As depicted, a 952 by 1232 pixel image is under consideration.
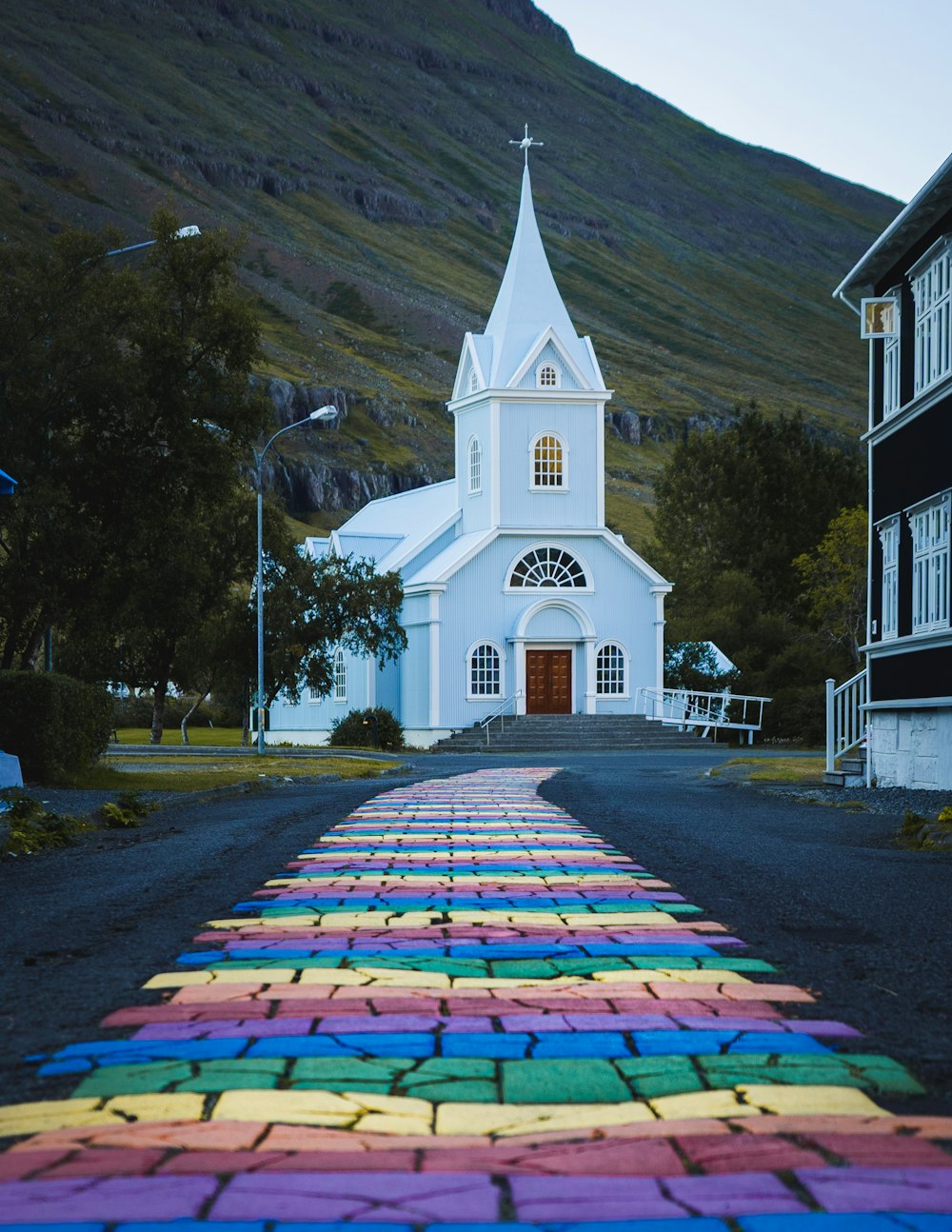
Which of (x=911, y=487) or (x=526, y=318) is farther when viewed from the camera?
(x=526, y=318)

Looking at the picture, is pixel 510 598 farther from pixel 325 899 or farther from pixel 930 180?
pixel 325 899

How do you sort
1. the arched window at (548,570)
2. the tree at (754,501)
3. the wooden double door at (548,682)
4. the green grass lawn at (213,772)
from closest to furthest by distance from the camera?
the green grass lawn at (213,772) < the wooden double door at (548,682) < the arched window at (548,570) < the tree at (754,501)

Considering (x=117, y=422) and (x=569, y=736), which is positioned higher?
(x=117, y=422)

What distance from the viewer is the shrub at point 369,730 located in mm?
A: 49438

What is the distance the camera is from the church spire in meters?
53.4

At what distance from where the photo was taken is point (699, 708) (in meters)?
53.3

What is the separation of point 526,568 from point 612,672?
4.44 meters

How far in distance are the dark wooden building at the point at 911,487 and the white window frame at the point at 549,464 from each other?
1125 inches

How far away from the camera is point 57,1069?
4910mm

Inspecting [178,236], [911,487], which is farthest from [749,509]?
[911,487]

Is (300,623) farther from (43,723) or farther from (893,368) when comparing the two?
(893,368)

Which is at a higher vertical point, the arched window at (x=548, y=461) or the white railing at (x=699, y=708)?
the arched window at (x=548, y=461)

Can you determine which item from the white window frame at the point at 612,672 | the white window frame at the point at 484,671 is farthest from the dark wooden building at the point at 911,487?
the white window frame at the point at 612,672

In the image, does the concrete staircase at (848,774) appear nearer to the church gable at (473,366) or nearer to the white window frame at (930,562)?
the white window frame at (930,562)
